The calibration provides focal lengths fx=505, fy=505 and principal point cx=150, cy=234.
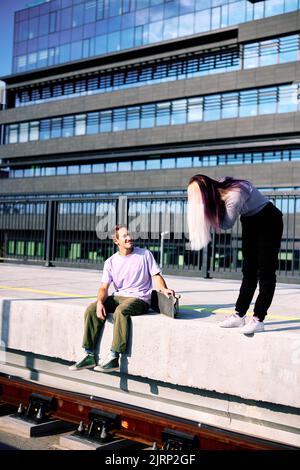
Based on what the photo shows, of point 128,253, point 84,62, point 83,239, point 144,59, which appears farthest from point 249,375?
point 84,62

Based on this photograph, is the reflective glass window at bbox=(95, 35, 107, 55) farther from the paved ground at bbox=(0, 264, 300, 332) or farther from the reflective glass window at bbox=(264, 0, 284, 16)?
the paved ground at bbox=(0, 264, 300, 332)

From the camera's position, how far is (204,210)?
3.89 metres

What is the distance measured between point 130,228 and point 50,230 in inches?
90.5

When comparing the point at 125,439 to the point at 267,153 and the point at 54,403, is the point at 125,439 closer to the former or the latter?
the point at 54,403

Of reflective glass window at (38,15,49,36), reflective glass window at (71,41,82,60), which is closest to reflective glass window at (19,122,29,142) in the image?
reflective glass window at (71,41,82,60)

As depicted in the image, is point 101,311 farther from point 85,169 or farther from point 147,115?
point 85,169

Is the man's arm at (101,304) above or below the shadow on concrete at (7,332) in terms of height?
above

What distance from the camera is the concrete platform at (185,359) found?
154 inches

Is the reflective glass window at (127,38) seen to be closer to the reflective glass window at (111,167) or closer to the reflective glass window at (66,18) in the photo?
the reflective glass window at (66,18)

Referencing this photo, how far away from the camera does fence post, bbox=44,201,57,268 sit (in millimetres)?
11945

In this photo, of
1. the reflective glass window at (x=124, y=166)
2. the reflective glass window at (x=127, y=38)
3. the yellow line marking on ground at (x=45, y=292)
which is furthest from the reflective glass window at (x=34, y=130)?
the yellow line marking on ground at (x=45, y=292)

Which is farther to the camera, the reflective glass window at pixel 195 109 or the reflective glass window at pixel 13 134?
the reflective glass window at pixel 13 134

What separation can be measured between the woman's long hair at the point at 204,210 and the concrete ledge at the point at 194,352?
0.82 meters

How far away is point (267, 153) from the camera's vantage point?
44.5m
